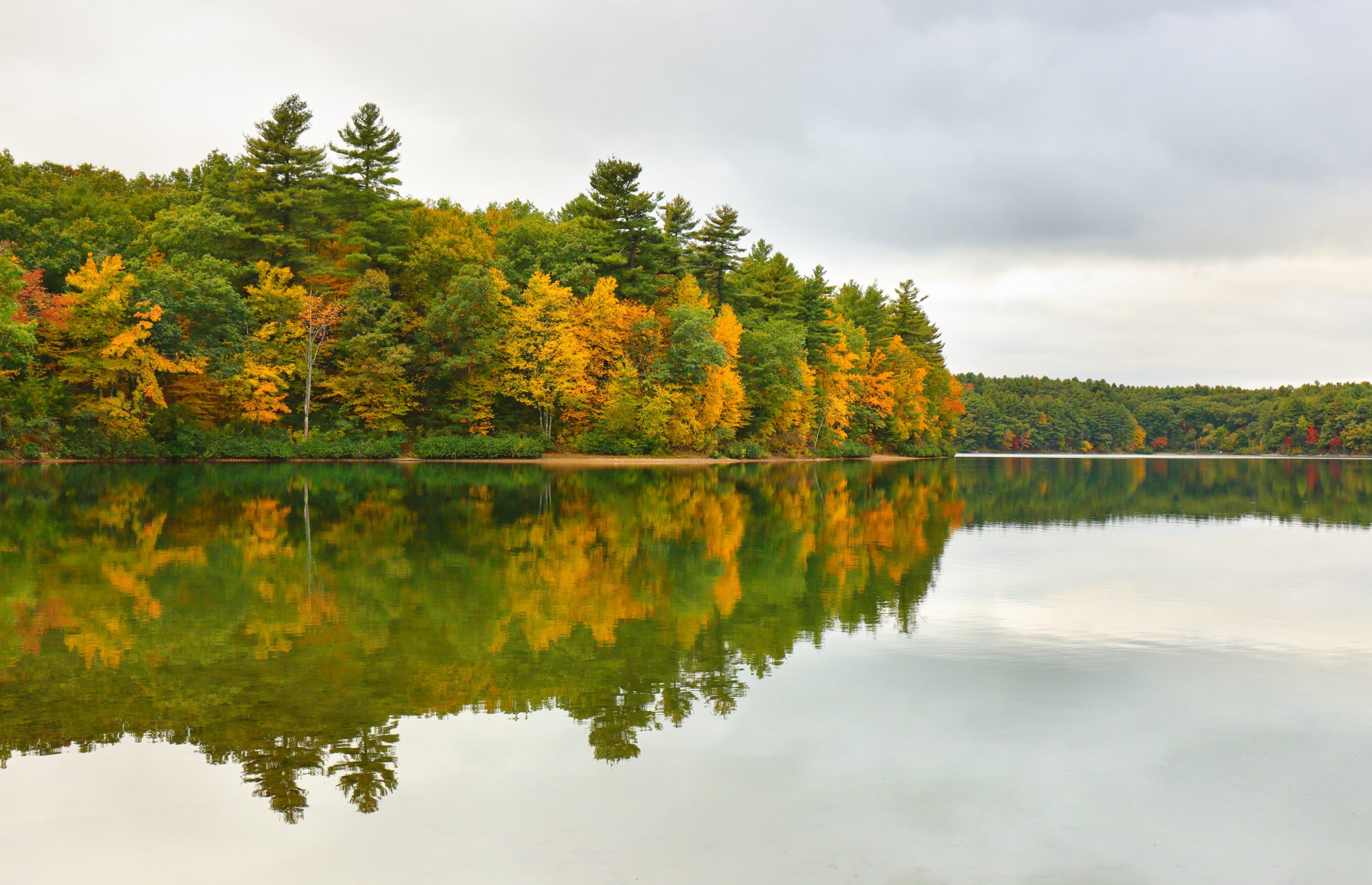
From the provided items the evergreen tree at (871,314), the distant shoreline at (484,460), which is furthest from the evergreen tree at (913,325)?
the distant shoreline at (484,460)

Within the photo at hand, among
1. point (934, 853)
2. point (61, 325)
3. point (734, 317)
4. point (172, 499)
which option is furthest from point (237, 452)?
point (934, 853)

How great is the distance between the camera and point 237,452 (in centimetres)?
4825

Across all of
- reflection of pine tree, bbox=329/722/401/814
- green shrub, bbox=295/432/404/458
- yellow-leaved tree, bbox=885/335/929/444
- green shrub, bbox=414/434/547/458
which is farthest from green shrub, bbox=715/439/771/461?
reflection of pine tree, bbox=329/722/401/814

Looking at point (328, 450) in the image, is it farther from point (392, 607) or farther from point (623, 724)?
point (623, 724)

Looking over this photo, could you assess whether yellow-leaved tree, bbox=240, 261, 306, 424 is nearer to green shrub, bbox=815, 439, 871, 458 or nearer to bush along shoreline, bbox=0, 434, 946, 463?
bush along shoreline, bbox=0, 434, 946, 463

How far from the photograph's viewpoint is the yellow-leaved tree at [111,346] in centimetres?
4247

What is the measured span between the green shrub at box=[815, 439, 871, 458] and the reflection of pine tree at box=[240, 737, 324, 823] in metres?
69.2

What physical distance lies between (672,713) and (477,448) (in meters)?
47.2

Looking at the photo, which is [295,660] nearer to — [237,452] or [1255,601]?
[1255,601]

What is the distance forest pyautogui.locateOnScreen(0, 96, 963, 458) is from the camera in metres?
44.0

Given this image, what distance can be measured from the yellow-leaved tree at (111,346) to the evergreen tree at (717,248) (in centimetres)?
3450

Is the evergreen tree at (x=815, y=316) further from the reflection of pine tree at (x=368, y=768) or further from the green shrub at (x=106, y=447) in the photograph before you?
the reflection of pine tree at (x=368, y=768)

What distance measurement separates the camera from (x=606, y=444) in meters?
55.5

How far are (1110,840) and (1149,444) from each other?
16344 centimetres
